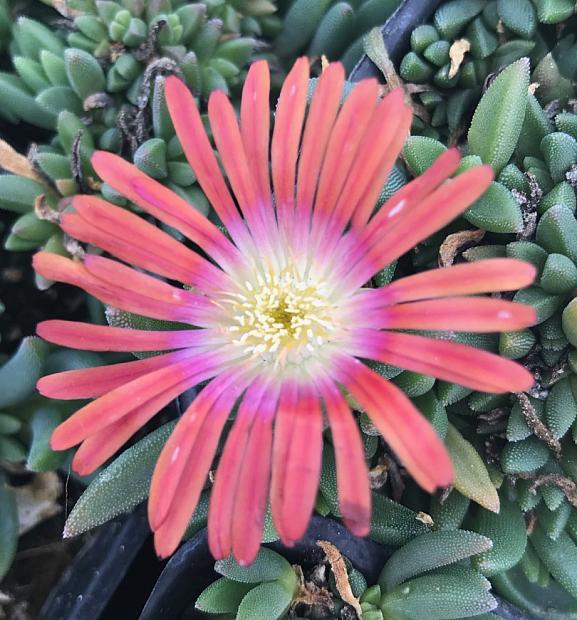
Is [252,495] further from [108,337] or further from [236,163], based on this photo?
[236,163]

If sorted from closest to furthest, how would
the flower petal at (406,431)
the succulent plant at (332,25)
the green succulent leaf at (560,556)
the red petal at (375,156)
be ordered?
the flower petal at (406,431) < the red petal at (375,156) < the green succulent leaf at (560,556) < the succulent plant at (332,25)

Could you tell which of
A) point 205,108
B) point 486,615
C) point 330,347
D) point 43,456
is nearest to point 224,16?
point 205,108

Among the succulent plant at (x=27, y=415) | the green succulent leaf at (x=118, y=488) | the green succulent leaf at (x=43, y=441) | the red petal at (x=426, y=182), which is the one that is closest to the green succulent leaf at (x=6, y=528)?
the succulent plant at (x=27, y=415)

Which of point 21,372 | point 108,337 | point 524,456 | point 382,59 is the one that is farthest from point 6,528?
point 382,59

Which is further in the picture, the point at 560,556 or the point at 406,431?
the point at 560,556

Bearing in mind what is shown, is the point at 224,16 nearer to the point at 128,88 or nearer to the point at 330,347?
the point at 128,88

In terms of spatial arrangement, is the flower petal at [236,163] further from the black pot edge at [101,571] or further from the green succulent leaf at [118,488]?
the black pot edge at [101,571]
